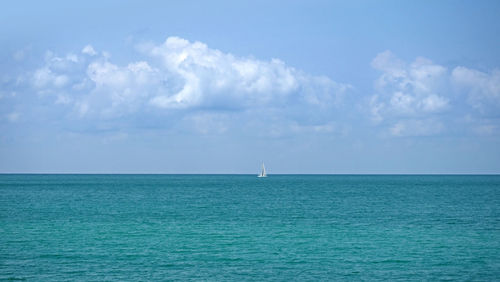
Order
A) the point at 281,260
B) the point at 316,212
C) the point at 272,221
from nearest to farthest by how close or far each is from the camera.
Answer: the point at 281,260 < the point at 272,221 < the point at 316,212

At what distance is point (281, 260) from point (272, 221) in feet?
87.5

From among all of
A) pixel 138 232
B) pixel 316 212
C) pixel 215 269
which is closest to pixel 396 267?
pixel 215 269

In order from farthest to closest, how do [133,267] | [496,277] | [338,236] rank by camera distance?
[338,236]
[133,267]
[496,277]

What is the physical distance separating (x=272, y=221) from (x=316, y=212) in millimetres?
14875

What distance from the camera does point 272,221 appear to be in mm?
69438

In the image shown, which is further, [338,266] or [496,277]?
[338,266]

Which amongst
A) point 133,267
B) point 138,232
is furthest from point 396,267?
point 138,232

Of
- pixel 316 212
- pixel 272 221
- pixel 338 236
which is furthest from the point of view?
pixel 316 212

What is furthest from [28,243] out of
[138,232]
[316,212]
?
[316,212]

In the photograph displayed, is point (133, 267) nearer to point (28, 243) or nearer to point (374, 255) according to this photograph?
point (28, 243)

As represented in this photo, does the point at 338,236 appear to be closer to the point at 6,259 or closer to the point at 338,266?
the point at 338,266

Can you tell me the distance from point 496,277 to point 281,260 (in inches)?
590

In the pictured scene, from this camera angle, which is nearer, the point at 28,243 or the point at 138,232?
the point at 28,243

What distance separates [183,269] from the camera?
131 feet
